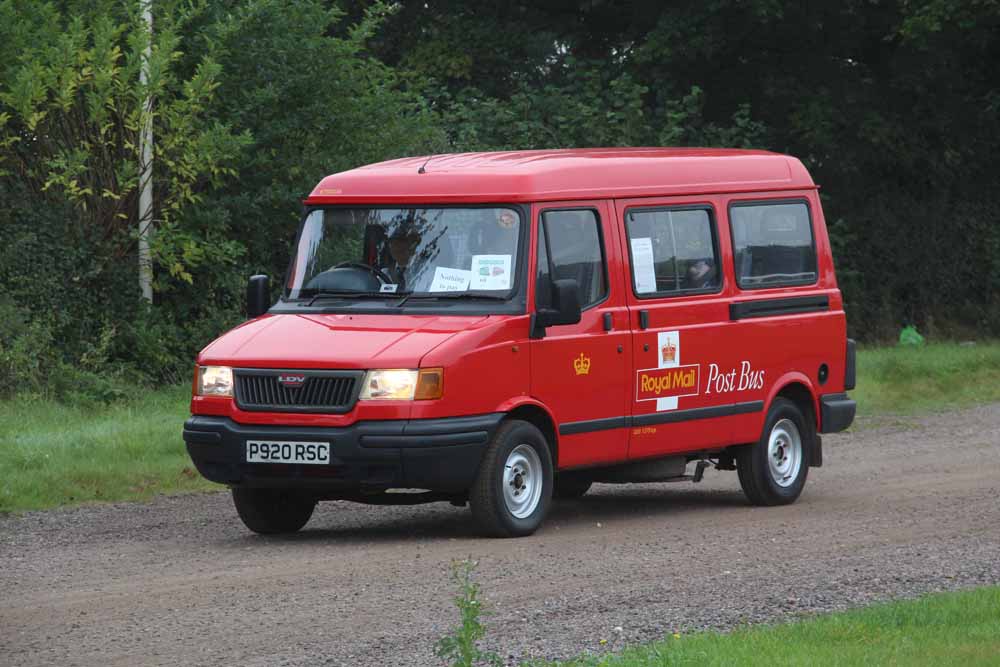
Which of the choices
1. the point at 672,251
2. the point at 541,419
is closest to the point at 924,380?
the point at 672,251

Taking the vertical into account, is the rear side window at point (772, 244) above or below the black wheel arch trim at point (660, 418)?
above

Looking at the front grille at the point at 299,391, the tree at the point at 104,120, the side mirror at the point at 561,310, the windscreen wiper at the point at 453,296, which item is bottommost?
the front grille at the point at 299,391

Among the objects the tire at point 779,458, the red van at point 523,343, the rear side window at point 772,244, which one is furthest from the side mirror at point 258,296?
the tire at point 779,458

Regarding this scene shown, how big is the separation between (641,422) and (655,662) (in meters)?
5.24

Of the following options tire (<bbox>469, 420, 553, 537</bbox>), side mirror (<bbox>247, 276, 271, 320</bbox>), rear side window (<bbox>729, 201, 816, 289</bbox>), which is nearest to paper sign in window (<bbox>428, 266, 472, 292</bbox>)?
tire (<bbox>469, 420, 553, 537</bbox>)

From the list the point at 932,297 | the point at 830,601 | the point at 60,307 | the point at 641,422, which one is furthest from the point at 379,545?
the point at 932,297

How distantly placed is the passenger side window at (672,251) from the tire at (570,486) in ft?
5.16

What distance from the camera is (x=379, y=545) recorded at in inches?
444

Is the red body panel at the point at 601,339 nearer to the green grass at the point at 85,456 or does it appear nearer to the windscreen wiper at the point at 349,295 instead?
the windscreen wiper at the point at 349,295

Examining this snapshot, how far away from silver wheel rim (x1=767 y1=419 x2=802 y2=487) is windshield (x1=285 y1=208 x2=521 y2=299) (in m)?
3.04

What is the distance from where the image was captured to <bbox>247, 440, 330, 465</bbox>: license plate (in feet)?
36.2

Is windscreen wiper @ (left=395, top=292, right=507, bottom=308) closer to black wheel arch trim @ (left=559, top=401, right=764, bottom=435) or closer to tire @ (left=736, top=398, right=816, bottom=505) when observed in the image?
black wheel arch trim @ (left=559, top=401, right=764, bottom=435)

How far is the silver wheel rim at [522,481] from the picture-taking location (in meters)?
11.5

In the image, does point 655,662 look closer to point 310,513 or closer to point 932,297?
point 310,513
